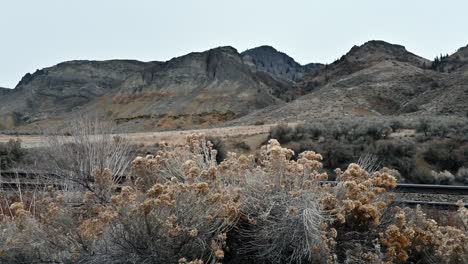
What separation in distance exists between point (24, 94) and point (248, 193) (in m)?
125

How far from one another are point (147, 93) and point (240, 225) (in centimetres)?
9265

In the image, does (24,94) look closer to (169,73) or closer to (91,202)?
(169,73)

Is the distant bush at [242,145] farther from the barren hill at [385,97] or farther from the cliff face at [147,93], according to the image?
the cliff face at [147,93]

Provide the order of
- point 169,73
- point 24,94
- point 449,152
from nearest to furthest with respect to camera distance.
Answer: point 449,152 → point 169,73 → point 24,94

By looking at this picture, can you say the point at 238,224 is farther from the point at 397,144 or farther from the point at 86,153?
the point at 397,144

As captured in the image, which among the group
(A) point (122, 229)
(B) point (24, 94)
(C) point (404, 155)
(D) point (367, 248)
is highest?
(B) point (24, 94)

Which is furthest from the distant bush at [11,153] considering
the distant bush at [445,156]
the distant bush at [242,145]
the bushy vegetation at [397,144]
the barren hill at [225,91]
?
the barren hill at [225,91]

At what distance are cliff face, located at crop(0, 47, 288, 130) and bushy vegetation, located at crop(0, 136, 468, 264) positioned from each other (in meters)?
68.4

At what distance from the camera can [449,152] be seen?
1606 cm

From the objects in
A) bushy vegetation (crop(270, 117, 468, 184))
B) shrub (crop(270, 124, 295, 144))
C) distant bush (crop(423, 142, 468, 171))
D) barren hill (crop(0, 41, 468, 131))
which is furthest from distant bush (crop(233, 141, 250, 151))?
barren hill (crop(0, 41, 468, 131))

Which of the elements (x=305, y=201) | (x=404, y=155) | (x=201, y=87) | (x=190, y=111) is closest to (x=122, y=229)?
(x=305, y=201)

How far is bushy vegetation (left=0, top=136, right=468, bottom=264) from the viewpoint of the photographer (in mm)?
3682

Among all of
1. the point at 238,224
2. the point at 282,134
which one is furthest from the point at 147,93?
the point at 238,224

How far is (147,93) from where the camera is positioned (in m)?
94.2
